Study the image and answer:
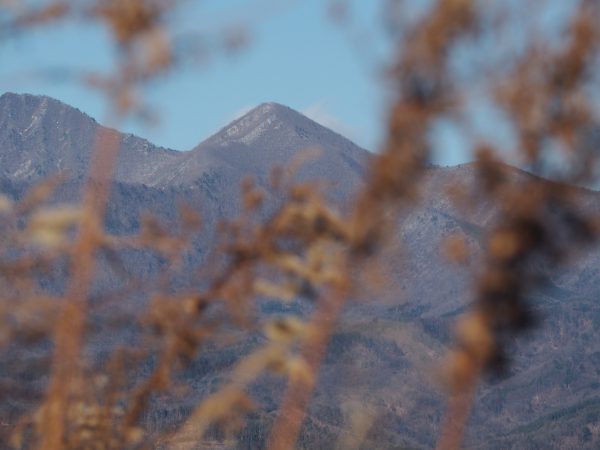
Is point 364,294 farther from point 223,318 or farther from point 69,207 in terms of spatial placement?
point 69,207

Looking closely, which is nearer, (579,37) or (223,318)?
(579,37)

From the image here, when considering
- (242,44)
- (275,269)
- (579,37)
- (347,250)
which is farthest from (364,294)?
(242,44)

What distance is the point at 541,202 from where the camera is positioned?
5.23 metres

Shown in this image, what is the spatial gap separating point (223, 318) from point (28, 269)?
167 centimetres

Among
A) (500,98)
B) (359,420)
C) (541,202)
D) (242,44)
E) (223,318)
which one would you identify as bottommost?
(359,420)

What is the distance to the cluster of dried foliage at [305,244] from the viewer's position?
17.1 ft

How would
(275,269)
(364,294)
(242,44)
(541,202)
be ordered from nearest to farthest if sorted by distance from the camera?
1. (541,202)
2. (364,294)
3. (275,269)
4. (242,44)

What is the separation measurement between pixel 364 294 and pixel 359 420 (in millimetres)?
749

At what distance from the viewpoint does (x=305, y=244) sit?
623cm

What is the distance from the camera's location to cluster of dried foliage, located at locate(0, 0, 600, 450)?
5.22 m

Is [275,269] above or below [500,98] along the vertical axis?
below

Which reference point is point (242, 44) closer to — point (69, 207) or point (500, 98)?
point (69, 207)

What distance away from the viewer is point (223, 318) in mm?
6293

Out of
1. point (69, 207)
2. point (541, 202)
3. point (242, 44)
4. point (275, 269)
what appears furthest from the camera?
point (242, 44)
